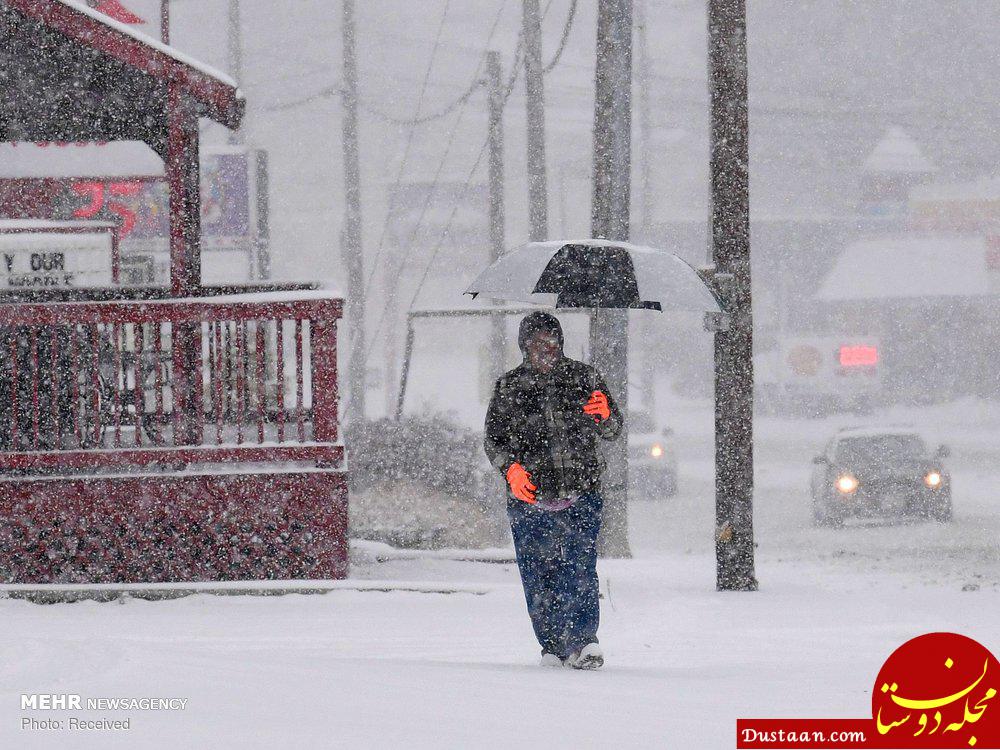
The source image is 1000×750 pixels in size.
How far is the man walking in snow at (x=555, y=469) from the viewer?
6961 millimetres

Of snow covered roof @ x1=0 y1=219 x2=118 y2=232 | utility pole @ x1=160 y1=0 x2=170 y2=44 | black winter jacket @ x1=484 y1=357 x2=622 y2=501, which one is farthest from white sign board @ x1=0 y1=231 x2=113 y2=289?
black winter jacket @ x1=484 y1=357 x2=622 y2=501

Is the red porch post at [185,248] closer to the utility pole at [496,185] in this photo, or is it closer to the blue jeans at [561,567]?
the blue jeans at [561,567]

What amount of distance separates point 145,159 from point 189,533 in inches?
245

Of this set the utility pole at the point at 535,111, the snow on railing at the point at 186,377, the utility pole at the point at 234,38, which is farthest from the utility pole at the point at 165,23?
the utility pole at the point at 234,38

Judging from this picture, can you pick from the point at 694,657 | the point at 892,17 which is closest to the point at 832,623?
the point at 694,657

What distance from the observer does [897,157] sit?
62344 mm

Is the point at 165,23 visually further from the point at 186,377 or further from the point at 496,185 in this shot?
the point at 496,185

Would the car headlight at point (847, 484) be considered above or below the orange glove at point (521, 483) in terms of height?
below

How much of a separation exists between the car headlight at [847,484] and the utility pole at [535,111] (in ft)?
17.3

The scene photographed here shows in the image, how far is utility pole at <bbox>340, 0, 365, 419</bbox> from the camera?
31844 mm

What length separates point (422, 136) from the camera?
93.7m

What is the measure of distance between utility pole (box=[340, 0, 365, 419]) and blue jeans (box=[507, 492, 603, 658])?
2444 centimetres

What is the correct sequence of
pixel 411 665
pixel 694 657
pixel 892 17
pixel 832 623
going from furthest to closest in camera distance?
1. pixel 892 17
2. pixel 832 623
3. pixel 694 657
4. pixel 411 665

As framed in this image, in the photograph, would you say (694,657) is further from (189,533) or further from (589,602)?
(189,533)
